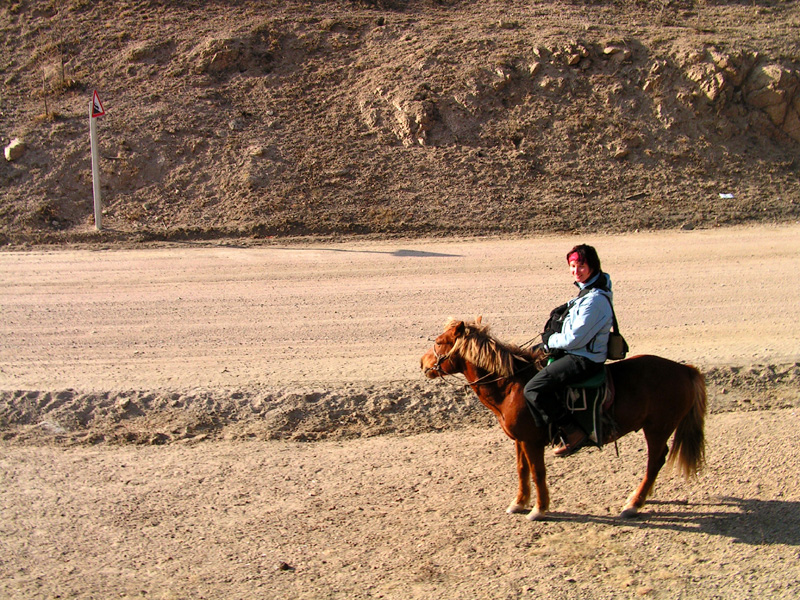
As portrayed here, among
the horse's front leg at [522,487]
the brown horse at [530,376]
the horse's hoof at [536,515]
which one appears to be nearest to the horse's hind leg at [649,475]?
the brown horse at [530,376]

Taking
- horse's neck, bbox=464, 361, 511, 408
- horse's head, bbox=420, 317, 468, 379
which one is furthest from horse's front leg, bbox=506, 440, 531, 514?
horse's head, bbox=420, 317, 468, 379

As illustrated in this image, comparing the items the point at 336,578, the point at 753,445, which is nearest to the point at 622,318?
the point at 753,445

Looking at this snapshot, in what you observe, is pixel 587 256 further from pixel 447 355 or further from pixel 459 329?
pixel 447 355

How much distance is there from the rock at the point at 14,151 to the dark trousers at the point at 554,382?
53.5ft

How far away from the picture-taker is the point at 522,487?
577cm

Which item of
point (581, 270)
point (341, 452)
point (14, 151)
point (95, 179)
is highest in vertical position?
point (14, 151)

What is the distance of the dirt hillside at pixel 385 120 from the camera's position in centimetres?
1641

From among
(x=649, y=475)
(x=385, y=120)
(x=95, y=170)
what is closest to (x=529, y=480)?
(x=649, y=475)

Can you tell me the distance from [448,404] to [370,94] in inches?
537

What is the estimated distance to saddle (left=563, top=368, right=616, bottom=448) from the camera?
531 cm

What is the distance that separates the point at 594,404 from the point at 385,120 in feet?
48.1

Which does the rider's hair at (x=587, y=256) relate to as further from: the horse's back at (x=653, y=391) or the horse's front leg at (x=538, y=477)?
the horse's front leg at (x=538, y=477)

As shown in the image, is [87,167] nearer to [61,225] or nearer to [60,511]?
[61,225]

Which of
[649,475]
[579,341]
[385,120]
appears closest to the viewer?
[579,341]
